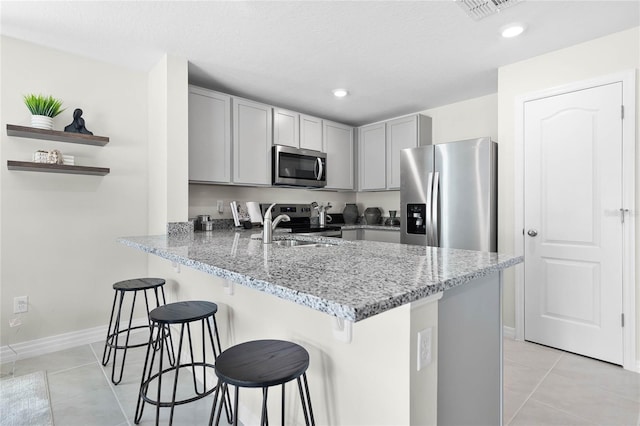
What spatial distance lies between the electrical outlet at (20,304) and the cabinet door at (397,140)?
3.76 m

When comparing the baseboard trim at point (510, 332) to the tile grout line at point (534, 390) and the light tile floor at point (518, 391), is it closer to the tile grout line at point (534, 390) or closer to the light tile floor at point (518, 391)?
the light tile floor at point (518, 391)

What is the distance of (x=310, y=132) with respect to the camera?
4.23 meters

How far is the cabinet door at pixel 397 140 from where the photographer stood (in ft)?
13.6

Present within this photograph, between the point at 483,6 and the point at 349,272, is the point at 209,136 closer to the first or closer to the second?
the point at 483,6

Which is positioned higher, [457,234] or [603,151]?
[603,151]

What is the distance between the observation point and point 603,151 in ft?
8.18

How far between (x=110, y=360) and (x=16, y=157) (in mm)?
1681

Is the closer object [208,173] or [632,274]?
[632,274]

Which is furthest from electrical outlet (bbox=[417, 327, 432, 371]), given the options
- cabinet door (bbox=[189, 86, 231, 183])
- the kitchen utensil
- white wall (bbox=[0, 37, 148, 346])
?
the kitchen utensil

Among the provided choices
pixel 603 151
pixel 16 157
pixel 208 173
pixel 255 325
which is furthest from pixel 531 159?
pixel 16 157

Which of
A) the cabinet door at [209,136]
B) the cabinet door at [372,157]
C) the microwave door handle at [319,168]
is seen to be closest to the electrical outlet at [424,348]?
the cabinet door at [209,136]

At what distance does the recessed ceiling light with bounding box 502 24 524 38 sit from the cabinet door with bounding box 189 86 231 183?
2.46m

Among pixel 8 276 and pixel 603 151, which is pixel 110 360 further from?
pixel 603 151

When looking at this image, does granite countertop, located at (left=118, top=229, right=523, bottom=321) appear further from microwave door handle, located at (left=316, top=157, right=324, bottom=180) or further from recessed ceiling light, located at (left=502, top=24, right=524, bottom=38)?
microwave door handle, located at (left=316, top=157, right=324, bottom=180)
